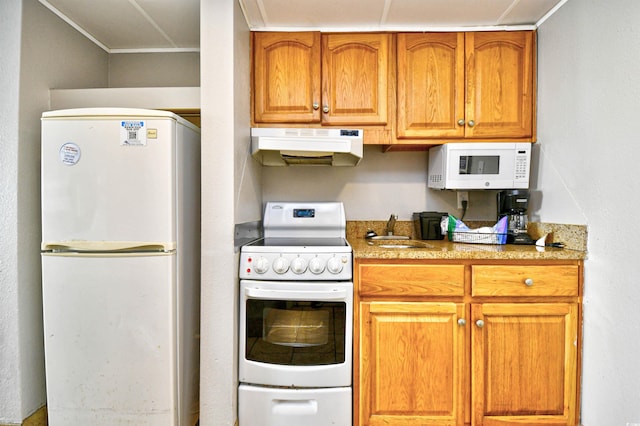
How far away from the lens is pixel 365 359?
1607 mm

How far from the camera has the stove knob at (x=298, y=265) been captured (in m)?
1.60

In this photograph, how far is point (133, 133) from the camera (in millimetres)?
1449

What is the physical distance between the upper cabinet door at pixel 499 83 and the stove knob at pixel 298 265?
129 cm

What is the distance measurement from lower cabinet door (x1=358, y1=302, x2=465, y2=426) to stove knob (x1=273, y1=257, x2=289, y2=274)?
468 millimetres

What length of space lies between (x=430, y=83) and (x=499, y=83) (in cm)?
40

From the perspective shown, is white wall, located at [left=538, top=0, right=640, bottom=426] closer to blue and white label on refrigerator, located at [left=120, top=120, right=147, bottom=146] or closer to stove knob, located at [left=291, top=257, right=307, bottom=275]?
stove knob, located at [left=291, top=257, right=307, bottom=275]

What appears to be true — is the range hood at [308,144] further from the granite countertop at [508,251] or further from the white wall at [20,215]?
the white wall at [20,215]

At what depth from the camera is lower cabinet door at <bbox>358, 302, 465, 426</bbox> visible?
1.60 metres

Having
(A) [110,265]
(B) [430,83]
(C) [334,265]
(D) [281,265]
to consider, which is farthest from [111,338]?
(B) [430,83]

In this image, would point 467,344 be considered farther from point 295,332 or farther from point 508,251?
point 295,332

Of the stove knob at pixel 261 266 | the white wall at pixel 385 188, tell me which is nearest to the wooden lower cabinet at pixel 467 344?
the stove knob at pixel 261 266

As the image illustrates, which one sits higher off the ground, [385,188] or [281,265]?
[385,188]

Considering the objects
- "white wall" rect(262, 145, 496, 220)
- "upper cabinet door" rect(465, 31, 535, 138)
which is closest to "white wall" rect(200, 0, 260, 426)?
"white wall" rect(262, 145, 496, 220)

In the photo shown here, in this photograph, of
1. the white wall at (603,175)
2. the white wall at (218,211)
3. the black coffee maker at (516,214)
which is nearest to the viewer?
the white wall at (603,175)
